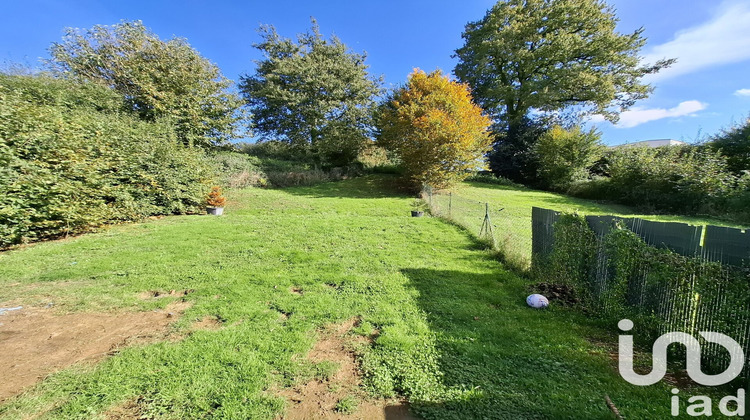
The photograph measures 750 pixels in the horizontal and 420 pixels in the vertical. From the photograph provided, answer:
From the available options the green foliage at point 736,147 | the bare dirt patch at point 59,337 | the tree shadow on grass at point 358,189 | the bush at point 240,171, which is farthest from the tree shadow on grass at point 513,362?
the green foliage at point 736,147

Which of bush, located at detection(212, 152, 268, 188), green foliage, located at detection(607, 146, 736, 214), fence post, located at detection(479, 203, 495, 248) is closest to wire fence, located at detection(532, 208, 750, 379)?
fence post, located at detection(479, 203, 495, 248)

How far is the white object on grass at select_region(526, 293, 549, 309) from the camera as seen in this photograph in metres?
3.68

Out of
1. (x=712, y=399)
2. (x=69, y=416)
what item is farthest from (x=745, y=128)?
(x=69, y=416)

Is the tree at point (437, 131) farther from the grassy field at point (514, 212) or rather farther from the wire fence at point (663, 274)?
the wire fence at point (663, 274)

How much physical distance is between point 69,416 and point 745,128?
22.8 meters

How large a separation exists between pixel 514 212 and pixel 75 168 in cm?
1395

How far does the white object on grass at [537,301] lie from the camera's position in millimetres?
3683

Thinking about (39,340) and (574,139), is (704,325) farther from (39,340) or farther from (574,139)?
(574,139)

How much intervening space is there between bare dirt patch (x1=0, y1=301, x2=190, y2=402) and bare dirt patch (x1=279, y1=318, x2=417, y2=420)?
174 centimetres

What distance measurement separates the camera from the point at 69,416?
1860 millimetres

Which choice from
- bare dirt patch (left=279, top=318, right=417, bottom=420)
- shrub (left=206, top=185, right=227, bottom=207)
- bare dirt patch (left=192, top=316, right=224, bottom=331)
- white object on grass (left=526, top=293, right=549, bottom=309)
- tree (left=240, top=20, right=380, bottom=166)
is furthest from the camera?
tree (left=240, top=20, right=380, bottom=166)

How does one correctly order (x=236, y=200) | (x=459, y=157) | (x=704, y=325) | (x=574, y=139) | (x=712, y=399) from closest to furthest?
(x=712, y=399), (x=704, y=325), (x=236, y=200), (x=459, y=157), (x=574, y=139)

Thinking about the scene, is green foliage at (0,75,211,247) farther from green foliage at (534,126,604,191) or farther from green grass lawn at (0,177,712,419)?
green foliage at (534,126,604,191)

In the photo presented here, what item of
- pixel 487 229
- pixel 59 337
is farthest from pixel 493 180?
pixel 59 337
